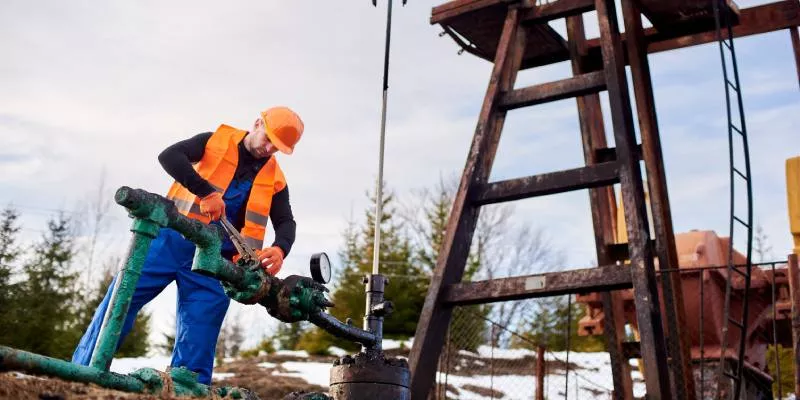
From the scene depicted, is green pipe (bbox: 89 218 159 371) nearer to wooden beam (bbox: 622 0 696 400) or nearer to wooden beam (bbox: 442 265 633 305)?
wooden beam (bbox: 442 265 633 305)

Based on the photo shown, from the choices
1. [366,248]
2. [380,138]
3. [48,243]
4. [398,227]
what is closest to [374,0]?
[380,138]

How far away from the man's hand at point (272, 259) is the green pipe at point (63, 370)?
1.42 metres

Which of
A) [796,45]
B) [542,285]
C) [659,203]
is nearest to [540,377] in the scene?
[659,203]

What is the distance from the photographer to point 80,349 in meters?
3.33

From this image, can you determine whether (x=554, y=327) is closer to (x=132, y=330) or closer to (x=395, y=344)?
(x=395, y=344)

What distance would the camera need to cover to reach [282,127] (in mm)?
4062

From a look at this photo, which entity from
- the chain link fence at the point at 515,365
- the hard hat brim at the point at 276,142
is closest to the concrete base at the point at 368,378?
the hard hat brim at the point at 276,142

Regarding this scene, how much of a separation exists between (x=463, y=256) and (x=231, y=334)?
2797 cm

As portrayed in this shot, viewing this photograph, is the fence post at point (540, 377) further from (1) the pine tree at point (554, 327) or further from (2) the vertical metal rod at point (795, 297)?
(1) the pine tree at point (554, 327)

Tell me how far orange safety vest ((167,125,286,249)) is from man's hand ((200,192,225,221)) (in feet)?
1.00

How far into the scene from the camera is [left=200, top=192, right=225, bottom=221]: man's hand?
12.0 ft

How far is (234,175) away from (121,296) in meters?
1.62

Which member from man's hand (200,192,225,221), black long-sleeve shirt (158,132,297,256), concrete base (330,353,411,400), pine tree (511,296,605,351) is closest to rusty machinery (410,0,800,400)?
black long-sleeve shirt (158,132,297,256)

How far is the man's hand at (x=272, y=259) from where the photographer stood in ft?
12.7
